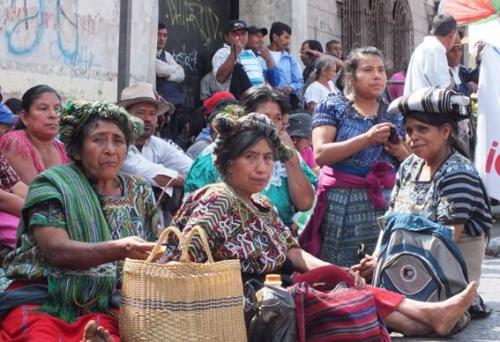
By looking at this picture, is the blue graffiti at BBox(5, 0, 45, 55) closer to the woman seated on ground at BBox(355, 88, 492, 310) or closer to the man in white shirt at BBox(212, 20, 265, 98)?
the man in white shirt at BBox(212, 20, 265, 98)

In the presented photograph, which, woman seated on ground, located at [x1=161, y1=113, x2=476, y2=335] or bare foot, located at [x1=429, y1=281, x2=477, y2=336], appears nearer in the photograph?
woman seated on ground, located at [x1=161, y1=113, x2=476, y2=335]

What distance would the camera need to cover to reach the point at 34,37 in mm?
8266

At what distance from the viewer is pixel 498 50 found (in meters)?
8.98

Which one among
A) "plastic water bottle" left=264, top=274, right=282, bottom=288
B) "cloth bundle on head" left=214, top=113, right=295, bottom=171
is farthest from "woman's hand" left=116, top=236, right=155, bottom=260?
"cloth bundle on head" left=214, top=113, right=295, bottom=171

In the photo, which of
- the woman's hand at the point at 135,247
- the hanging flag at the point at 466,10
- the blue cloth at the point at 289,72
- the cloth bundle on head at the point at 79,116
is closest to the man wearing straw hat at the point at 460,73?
the hanging flag at the point at 466,10

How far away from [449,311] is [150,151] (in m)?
2.64

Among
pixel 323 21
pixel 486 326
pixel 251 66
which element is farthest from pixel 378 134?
pixel 323 21

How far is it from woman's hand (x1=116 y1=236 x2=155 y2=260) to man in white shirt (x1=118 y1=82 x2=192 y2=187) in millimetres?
2099

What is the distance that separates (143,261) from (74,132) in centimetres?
87

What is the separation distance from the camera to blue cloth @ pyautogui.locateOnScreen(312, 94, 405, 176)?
6004mm

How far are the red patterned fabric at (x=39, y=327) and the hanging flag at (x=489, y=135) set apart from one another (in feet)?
14.1

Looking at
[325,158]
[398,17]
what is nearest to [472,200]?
[325,158]

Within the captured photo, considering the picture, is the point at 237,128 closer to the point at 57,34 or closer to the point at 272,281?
the point at 272,281

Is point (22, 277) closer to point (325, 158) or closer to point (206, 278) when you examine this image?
point (206, 278)
